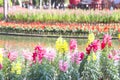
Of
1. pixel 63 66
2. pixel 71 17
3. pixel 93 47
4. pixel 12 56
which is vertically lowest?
pixel 71 17

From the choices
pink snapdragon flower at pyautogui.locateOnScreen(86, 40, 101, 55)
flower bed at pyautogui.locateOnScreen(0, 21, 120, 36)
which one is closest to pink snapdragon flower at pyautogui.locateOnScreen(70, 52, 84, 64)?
pink snapdragon flower at pyautogui.locateOnScreen(86, 40, 101, 55)

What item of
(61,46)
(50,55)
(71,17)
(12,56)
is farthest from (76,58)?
(71,17)

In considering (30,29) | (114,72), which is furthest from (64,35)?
(114,72)

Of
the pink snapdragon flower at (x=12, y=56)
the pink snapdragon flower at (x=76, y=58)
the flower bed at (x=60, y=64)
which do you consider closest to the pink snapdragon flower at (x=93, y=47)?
the flower bed at (x=60, y=64)

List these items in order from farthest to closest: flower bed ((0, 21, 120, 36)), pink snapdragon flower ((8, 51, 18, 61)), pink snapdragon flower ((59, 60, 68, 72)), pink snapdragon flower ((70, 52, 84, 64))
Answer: flower bed ((0, 21, 120, 36)) → pink snapdragon flower ((70, 52, 84, 64)) → pink snapdragon flower ((8, 51, 18, 61)) → pink snapdragon flower ((59, 60, 68, 72))

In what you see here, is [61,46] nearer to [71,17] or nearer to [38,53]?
[38,53]

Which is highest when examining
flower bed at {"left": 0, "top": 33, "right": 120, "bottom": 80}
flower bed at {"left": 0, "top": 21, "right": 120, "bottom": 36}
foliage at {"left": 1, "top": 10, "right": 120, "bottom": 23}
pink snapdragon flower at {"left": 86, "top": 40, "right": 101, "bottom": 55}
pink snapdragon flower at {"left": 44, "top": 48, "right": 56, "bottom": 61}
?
pink snapdragon flower at {"left": 86, "top": 40, "right": 101, "bottom": 55}

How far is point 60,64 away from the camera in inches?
274

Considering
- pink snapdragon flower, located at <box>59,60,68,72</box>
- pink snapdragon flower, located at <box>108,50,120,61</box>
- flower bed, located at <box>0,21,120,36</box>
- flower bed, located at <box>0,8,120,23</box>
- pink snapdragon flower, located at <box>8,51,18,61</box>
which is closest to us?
pink snapdragon flower, located at <box>59,60,68,72</box>

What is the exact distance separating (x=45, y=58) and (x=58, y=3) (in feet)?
155

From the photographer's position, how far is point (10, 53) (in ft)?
23.6

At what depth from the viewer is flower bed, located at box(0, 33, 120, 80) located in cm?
696

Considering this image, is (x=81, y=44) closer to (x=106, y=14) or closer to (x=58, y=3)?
(x=106, y=14)

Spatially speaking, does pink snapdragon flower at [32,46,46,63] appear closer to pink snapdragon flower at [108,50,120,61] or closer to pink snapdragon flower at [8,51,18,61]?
pink snapdragon flower at [8,51,18,61]
